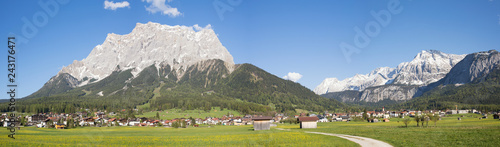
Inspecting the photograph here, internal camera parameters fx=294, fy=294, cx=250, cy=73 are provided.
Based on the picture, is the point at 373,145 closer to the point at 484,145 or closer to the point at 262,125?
the point at 484,145

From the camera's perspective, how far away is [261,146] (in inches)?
1569

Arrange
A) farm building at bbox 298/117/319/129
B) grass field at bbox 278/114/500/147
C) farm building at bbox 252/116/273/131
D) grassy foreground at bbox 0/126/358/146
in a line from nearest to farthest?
1. grass field at bbox 278/114/500/147
2. grassy foreground at bbox 0/126/358/146
3. farm building at bbox 252/116/273/131
4. farm building at bbox 298/117/319/129

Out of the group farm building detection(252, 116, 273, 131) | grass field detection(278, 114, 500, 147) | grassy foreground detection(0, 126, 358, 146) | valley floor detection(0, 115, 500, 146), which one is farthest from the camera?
farm building detection(252, 116, 273, 131)

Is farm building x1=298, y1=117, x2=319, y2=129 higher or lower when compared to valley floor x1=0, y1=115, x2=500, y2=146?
lower

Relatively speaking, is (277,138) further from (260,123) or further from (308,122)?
(308,122)

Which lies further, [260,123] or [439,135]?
→ [260,123]

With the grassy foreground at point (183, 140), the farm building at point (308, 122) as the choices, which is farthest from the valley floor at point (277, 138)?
the farm building at point (308, 122)

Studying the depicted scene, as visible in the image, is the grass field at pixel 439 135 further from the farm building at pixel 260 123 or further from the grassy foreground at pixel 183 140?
the farm building at pixel 260 123

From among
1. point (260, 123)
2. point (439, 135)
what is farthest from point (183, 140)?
point (439, 135)

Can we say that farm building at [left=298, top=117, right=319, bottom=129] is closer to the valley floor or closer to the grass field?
the grass field

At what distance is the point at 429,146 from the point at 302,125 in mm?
64433

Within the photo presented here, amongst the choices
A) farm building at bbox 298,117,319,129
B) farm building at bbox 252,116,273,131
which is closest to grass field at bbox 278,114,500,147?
farm building at bbox 252,116,273,131

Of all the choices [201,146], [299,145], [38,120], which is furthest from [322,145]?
[38,120]

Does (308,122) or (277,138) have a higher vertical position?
(277,138)
